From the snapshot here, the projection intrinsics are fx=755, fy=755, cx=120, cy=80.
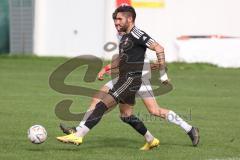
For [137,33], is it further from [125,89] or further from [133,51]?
[125,89]

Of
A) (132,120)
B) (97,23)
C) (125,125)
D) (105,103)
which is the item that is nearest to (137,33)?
(105,103)

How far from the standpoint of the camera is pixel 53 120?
562 inches

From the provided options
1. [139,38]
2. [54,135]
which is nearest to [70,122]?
[54,135]

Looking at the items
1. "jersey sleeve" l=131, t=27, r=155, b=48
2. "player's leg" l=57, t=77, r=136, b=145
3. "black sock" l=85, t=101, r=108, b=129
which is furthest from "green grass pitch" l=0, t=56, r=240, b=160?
"jersey sleeve" l=131, t=27, r=155, b=48

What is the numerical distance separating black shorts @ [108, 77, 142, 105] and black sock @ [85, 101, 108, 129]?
0.23 metres

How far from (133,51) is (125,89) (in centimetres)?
55

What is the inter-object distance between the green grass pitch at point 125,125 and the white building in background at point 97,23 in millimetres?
5465

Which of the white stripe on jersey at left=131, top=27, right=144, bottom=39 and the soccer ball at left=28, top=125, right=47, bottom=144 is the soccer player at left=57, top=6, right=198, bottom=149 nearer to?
the white stripe on jersey at left=131, top=27, right=144, bottom=39

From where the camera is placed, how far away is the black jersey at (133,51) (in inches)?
417

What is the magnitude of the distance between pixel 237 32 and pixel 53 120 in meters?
18.6

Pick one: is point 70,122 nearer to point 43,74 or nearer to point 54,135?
point 54,135

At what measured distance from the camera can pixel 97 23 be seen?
32562 millimetres

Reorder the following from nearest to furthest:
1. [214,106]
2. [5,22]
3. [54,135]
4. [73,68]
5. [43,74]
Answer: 1. [54,135]
2. [214,106]
3. [43,74]
4. [73,68]
5. [5,22]

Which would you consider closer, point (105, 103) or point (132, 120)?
point (105, 103)
